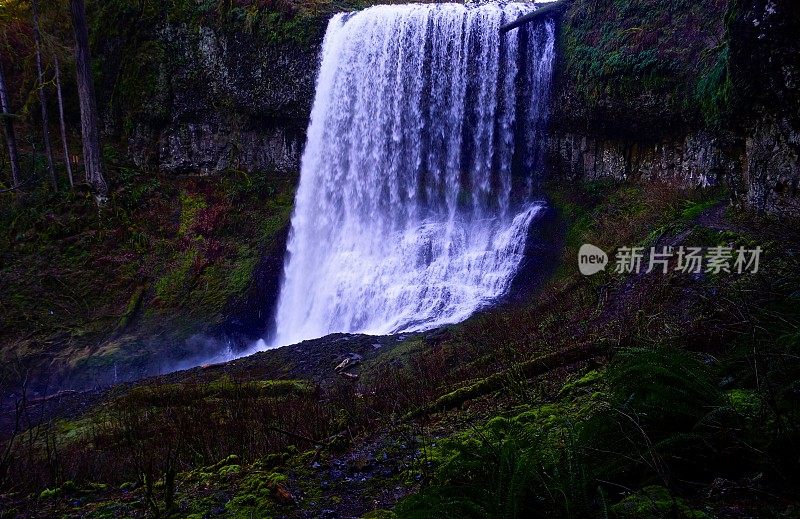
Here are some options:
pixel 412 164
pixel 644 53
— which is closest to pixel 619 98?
pixel 644 53

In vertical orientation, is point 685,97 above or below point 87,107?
below

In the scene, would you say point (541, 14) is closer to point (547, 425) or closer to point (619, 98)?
point (619, 98)

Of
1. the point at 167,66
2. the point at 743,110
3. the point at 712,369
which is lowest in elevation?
the point at 712,369

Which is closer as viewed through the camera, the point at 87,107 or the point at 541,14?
the point at 541,14

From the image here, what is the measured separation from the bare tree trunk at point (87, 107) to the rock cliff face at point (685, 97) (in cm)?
1563

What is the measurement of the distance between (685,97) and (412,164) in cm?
818

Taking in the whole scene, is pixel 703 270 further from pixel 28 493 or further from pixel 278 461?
pixel 28 493

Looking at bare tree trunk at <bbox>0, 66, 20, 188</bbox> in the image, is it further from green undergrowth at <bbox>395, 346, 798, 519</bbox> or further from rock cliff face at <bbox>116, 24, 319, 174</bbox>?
green undergrowth at <bbox>395, 346, 798, 519</bbox>

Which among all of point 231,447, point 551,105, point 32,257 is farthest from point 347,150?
point 231,447

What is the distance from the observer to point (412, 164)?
17.3m

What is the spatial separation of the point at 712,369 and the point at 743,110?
637 centimetres

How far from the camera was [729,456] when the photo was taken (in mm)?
2258

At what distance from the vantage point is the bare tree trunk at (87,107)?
17.1m

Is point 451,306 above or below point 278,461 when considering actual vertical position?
below
